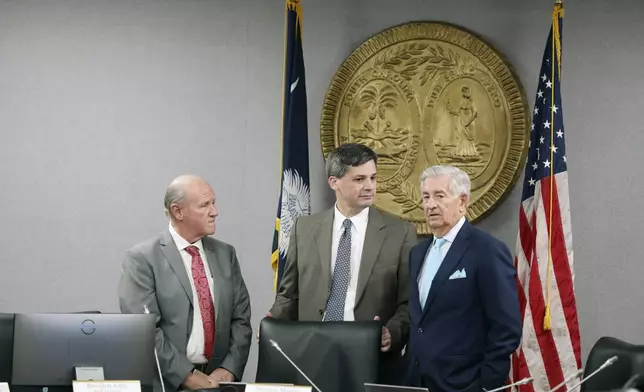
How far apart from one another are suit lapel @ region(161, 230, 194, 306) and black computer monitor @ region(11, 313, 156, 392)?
82cm

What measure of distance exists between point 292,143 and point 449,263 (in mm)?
1560

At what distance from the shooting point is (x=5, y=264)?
526cm

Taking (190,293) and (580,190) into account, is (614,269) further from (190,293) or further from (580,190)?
(190,293)

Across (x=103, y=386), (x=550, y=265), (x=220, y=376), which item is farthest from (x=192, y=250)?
(x=550, y=265)

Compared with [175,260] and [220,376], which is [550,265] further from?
[175,260]

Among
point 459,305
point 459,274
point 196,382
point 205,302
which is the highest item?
point 459,274

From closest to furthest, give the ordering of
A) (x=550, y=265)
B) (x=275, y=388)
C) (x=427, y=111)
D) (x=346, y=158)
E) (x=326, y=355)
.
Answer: (x=275, y=388) < (x=326, y=355) < (x=346, y=158) < (x=550, y=265) < (x=427, y=111)

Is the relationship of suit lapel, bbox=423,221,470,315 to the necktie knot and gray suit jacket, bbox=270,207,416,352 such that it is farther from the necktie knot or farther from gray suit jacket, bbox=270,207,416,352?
the necktie knot

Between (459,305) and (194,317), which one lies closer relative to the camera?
(459,305)

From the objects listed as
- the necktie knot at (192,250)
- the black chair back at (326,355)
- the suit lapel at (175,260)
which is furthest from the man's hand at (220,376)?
the necktie knot at (192,250)

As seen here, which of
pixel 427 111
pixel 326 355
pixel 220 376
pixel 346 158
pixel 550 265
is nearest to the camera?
pixel 326 355

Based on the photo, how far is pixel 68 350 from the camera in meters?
3.09

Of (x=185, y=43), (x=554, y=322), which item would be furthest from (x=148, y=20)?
(x=554, y=322)

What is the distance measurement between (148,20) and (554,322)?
9.59 feet
